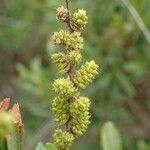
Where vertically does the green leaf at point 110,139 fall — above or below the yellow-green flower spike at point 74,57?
above

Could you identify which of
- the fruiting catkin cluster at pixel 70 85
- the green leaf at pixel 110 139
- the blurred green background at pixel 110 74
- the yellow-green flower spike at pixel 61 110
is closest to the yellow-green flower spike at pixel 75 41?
the fruiting catkin cluster at pixel 70 85

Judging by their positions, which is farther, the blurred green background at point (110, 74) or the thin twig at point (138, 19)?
the blurred green background at point (110, 74)

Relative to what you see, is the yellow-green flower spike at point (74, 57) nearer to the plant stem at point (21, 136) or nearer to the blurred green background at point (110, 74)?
the plant stem at point (21, 136)

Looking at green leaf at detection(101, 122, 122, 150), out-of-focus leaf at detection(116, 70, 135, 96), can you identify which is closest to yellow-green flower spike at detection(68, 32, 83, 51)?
green leaf at detection(101, 122, 122, 150)

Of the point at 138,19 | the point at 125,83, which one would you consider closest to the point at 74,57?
the point at 138,19

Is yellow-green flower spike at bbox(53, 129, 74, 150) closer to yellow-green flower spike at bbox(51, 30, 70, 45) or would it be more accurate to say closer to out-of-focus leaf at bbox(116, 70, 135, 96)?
yellow-green flower spike at bbox(51, 30, 70, 45)

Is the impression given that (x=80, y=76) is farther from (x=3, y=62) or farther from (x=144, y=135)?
(x=3, y=62)


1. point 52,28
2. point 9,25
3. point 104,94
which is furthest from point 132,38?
point 9,25

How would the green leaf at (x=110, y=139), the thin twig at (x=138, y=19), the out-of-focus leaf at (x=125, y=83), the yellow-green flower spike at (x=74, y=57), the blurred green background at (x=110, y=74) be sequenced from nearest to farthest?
the yellow-green flower spike at (x=74, y=57) < the green leaf at (x=110, y=139) < the thin twig at (x=138, y=19) < the blurred green background at (x=110, y=74) < the out-of-focus leaf at (x=125, y=83)
